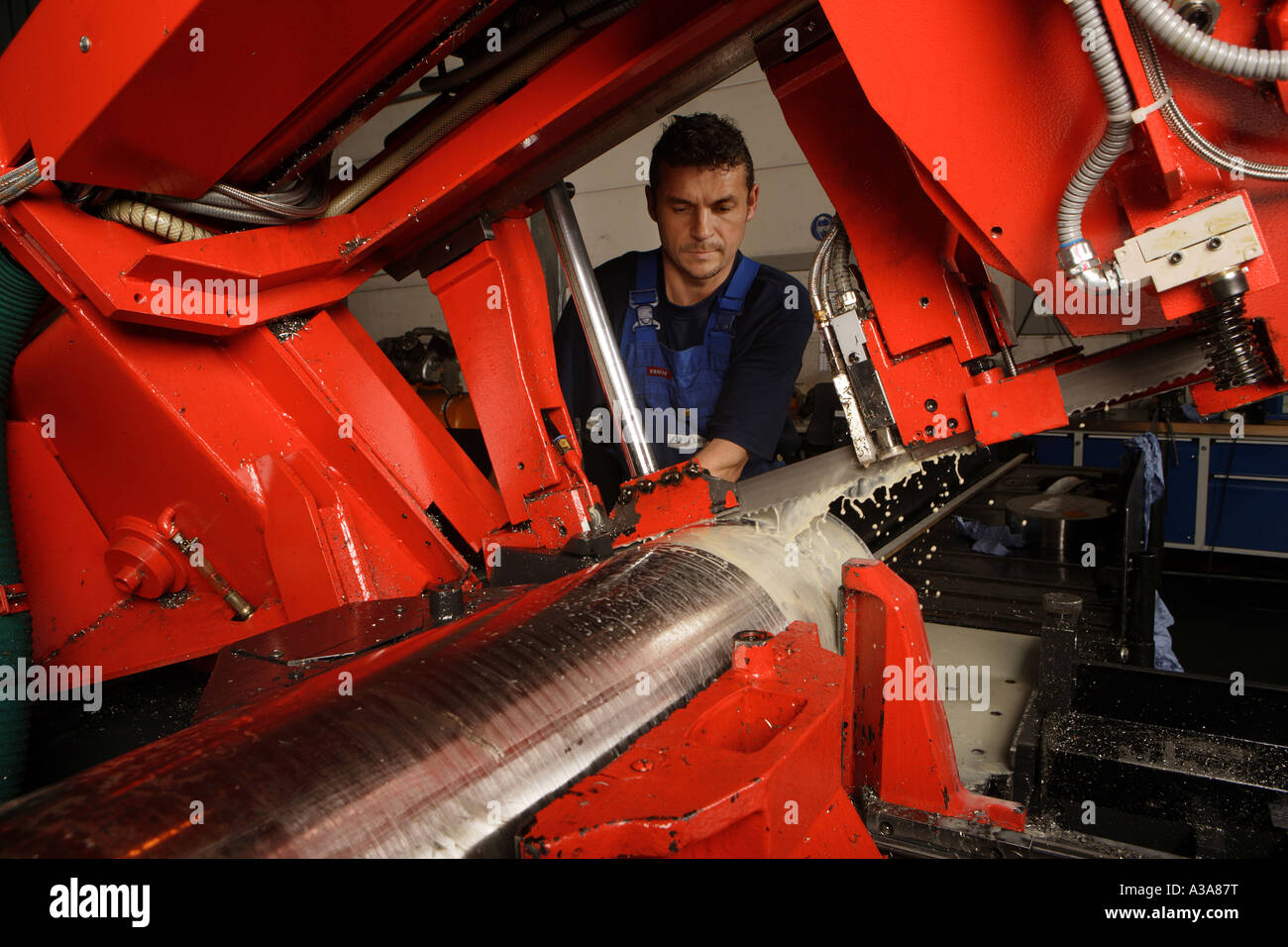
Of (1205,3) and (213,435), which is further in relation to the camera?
(213,435)

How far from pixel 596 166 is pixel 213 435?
6009 millimetres

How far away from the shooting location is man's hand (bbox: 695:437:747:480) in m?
2.22

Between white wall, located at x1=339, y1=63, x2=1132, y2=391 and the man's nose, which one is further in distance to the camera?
white wall, located at x1=339, y1=63, x2=1132, y2=391

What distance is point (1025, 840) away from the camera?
47.6 inches

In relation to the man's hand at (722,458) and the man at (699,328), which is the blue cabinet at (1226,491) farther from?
the man's hand at (722,458)

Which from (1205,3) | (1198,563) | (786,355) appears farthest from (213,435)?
(1198,563)

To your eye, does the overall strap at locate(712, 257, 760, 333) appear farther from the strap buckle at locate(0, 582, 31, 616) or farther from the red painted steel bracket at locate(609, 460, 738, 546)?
the strap buckle at locate(0, 582, 31, 616)

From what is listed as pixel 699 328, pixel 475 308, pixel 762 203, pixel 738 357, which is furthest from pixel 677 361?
pixel 762 203

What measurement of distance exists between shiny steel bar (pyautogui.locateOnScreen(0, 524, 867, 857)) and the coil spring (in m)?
0.78

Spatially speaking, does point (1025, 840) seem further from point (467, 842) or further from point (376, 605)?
point (376, 605)

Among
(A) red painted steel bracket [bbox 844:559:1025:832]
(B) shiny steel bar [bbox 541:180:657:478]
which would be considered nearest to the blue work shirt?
(B) shiny steel bar [bbox 541:180:657:478]

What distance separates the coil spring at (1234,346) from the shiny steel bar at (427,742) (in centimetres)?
78

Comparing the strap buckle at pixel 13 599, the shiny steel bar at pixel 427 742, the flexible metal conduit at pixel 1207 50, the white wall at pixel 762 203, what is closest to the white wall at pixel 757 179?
the white wall at pixel 762 203
